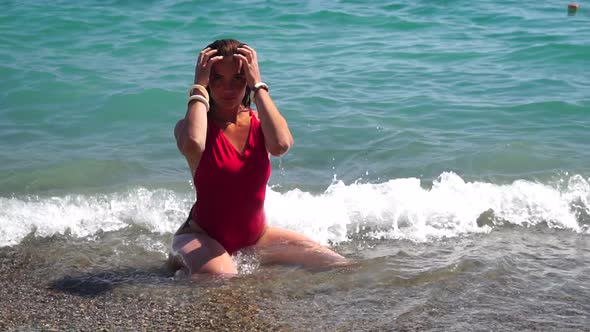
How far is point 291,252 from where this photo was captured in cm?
565

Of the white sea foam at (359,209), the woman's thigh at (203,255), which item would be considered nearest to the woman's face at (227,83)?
the woman's thigh at (203,255)

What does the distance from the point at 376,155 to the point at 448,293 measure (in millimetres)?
4188

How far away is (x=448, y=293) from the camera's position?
517cm

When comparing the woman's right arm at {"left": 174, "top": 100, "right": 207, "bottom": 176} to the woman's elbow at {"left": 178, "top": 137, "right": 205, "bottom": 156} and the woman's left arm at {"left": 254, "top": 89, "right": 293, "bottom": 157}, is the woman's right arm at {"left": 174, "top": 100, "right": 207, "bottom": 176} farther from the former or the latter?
the woman's left arm at {"left": 254, "top": 89, "right": 293, "bottom": 157}

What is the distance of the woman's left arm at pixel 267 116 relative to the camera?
204 inches

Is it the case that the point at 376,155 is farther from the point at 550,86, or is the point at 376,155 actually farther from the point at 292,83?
the point at 550,86

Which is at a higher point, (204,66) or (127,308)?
(204,66)

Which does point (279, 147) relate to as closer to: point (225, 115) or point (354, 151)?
point (225, 115)

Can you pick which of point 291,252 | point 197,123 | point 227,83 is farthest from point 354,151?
point 197,123

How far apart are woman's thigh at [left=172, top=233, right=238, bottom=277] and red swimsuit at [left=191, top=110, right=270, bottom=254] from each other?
105mm

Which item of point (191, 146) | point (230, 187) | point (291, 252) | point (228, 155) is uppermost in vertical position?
point (191, 146)

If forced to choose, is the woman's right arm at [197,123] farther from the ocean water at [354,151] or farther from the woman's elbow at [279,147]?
the ocean water at [354,151]

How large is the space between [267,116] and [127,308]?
4.69ft

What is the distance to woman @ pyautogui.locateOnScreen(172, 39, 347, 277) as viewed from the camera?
5176 millimetres
